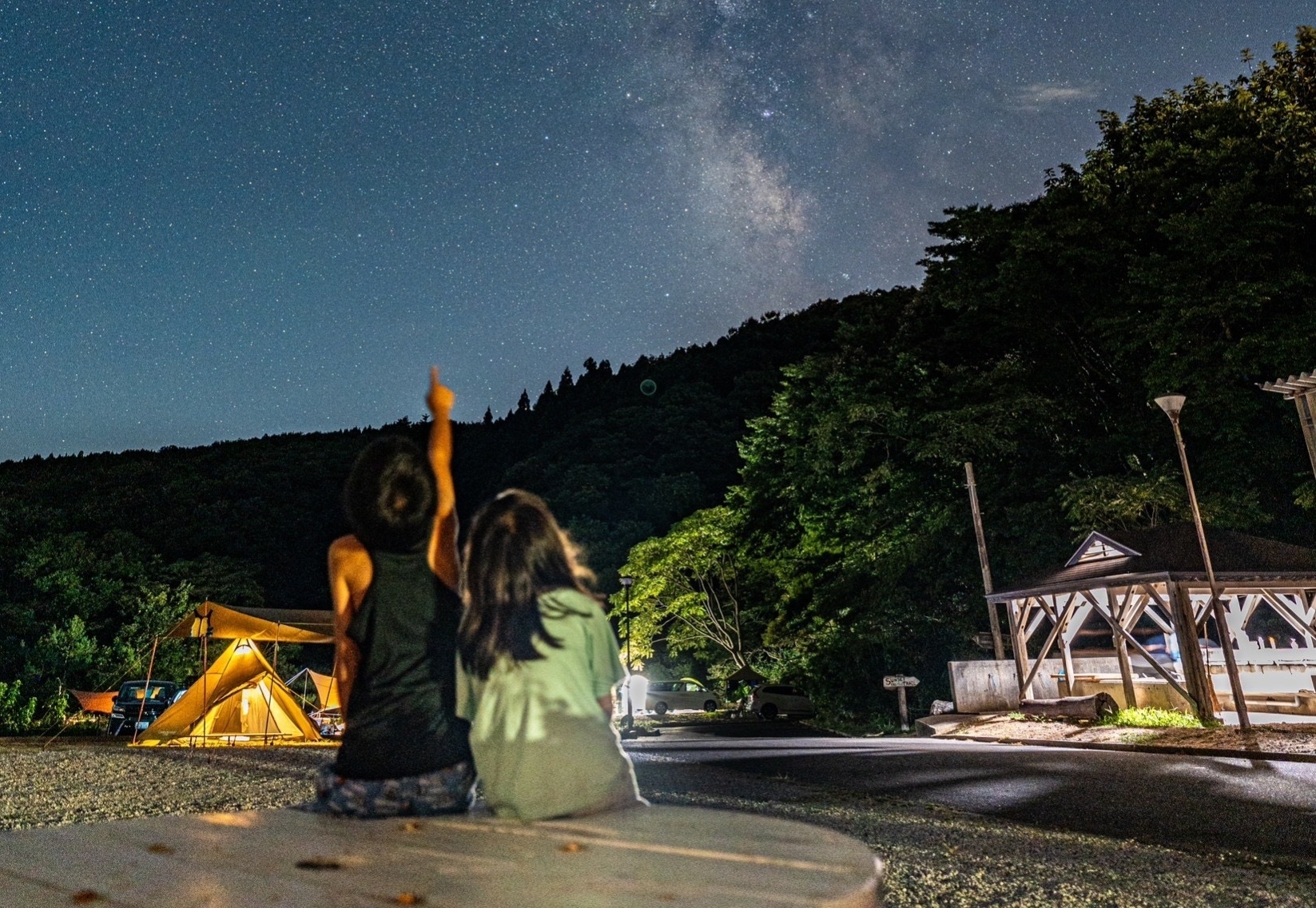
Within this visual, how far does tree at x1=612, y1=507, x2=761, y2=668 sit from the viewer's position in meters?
36.2

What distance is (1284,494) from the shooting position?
21.5m

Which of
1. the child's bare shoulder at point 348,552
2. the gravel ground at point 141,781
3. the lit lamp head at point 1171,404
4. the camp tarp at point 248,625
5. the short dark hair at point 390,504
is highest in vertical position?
the lit lamp head at point 1171,404

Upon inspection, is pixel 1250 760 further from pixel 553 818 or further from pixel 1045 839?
pixel 553 818

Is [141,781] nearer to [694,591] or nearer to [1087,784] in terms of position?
[1087,784]

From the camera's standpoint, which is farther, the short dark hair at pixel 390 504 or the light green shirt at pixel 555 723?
the short dark hair at pixel 390 504

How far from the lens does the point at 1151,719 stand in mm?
15766

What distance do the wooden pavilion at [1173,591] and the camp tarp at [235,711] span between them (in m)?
16.0

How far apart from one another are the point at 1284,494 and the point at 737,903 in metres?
25.6

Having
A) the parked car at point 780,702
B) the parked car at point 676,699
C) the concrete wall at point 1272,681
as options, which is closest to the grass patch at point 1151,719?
the concrete wall at point 1272,681

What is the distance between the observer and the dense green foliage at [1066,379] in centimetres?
1948

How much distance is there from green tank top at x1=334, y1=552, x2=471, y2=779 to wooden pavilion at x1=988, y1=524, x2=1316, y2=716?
16.2 metres

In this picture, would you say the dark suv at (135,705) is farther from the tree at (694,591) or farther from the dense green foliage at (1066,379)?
the dense green foliage at (1066,379)

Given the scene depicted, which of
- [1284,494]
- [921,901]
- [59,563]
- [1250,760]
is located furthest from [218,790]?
[59,563]

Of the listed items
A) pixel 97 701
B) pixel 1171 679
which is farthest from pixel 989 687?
pixel 97 701
